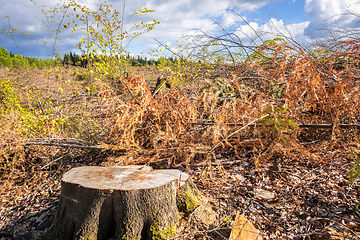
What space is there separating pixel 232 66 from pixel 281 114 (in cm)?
293

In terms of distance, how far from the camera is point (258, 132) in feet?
12.1

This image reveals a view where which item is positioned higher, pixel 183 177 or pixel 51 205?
pixel 183 177

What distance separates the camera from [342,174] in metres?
3.42

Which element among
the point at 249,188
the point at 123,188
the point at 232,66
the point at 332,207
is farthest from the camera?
the point at 232,66

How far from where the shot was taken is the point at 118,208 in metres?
2.44

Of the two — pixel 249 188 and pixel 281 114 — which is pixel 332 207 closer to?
pixel 249 188

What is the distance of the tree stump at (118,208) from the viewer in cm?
242

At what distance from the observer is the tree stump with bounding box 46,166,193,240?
242cm

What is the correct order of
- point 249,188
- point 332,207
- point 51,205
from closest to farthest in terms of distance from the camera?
point 332,207
point 249,188
point 51,205

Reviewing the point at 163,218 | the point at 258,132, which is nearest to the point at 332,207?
the point at 258,132

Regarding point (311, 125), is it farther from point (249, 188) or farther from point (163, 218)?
point (163, 218)

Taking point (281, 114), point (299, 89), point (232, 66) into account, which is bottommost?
point (281, 114)

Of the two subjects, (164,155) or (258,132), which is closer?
(258,132)

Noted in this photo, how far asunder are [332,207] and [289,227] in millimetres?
651
